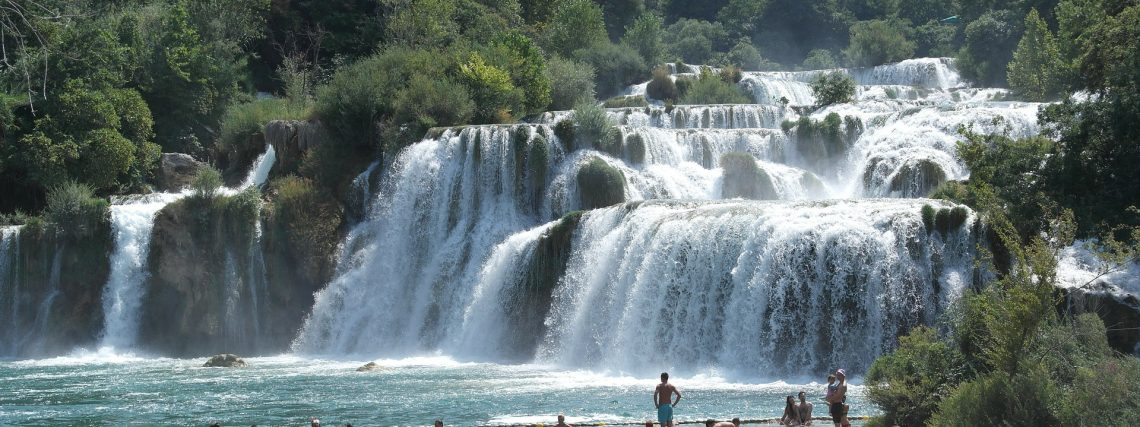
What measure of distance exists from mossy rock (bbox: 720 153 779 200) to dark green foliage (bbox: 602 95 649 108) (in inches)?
562

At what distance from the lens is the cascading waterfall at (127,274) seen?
36281 mm

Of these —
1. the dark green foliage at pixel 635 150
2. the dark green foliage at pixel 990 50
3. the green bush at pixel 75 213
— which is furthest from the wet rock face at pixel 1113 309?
the dark green foliage at pixel 990 50

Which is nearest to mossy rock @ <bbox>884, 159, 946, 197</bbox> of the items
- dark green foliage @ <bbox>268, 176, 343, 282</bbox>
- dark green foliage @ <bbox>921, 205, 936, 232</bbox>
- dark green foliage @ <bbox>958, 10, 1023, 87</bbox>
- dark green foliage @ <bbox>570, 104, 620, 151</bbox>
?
dark green foliage @ <bbox>921, 205, 936, 232</bbox>

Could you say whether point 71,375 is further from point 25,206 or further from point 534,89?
point 534,89

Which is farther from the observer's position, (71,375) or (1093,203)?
(71,375)

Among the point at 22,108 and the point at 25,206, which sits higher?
the point at 22,108

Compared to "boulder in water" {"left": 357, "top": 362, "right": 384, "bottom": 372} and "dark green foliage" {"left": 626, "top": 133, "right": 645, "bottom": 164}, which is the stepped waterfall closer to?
"dark green foliage" {"left": 626, "top": 133, "right": 645, "bottom": 164}

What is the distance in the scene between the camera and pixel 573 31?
60219mm

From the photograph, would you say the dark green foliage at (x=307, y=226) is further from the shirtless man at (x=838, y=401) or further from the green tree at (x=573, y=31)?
the green tree at (x=573, y=31)

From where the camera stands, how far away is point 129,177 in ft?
136

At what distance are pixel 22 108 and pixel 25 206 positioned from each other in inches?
131

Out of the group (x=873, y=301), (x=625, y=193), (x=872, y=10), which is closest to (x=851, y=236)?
(x=873, y=301)

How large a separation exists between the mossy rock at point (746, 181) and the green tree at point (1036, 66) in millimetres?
12537

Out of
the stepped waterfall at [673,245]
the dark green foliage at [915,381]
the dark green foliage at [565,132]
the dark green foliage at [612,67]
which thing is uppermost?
the dark green foliage at [612,67]
